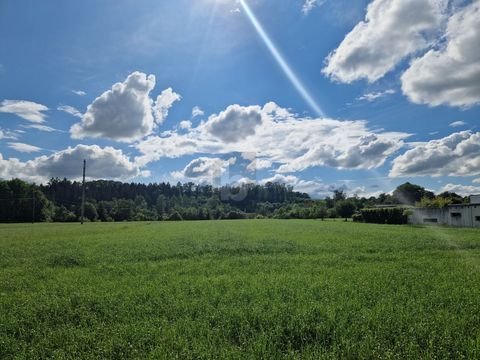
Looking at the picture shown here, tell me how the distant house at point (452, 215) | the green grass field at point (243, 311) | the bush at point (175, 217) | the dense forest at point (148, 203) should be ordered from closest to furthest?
the green grass field at point (243, 311) < the distant house at point (452, 215) < the dense forest at point (148, 203) < the bush at point (175, 217)

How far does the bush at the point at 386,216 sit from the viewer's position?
67.5m

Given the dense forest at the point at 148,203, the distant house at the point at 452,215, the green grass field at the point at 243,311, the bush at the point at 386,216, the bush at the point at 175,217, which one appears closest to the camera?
the green grass field at the point at 243,311

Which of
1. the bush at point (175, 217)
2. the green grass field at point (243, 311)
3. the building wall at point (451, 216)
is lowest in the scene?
the bush at point (175, 217)

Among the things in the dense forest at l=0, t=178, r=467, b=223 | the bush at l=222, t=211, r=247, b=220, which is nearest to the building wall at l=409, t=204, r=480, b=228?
the dense forest at l=0, t=178, r=467, b=223

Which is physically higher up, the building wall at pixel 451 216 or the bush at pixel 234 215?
the building wall at pixel 451 216

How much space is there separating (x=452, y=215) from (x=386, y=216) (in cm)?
1876

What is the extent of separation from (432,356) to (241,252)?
47.5ft

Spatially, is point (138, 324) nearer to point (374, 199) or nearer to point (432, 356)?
point (432, 356)

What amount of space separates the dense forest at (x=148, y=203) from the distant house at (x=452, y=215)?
8.07 metres

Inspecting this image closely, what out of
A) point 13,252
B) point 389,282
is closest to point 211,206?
point 13,252

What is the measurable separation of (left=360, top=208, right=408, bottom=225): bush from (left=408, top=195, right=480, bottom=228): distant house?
196cm

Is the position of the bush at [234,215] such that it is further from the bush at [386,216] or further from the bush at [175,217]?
the bush at [386,216]

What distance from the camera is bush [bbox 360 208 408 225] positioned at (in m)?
67.5

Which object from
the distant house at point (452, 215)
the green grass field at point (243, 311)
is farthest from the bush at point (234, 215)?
the green grass field at point (243, 311)
